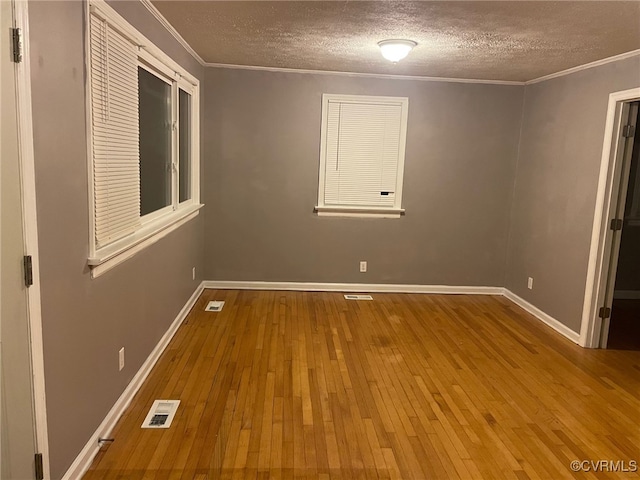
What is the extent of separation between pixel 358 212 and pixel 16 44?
3968 mm

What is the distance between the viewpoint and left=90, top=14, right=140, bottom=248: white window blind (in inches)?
90.9

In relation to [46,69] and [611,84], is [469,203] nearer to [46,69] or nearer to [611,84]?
[611,84]

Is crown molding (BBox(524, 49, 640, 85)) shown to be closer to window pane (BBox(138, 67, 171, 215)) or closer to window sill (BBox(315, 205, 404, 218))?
window sill (BBox(315, 205, 404, 218))

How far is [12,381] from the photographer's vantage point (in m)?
1.73

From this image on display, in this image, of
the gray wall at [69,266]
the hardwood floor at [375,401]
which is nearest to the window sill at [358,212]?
the hardwood floor at [375,401]

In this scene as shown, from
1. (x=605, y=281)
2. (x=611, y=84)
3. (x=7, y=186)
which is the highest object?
(x=611, y=84)

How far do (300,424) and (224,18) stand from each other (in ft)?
8.44

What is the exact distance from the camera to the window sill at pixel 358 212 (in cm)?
526

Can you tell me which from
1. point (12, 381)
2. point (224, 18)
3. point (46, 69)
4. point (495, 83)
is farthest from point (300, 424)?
point (495, 83)

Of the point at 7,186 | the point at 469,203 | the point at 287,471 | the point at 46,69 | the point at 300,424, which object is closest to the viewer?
the point at 7,186

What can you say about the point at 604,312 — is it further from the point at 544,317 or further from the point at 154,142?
the point at 154,142

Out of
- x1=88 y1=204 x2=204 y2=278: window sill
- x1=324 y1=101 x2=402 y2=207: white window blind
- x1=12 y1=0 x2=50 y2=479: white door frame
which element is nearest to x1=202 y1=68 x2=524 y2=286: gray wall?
x1=324 y1=101 x2=402 y2=207: white window blind

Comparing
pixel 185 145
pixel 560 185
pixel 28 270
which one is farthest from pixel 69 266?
pixel 560 185

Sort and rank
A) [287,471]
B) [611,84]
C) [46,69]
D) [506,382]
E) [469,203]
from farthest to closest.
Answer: [469,203] < [611,84] < [506,382] < [287,471] < [46,69]
